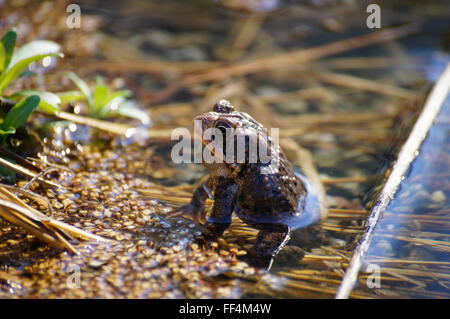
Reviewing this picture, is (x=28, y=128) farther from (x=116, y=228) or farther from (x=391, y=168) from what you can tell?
(x=391, y=168)

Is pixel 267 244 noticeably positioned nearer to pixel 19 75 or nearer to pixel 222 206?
pixel 222 206

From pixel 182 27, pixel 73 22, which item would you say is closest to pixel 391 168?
pixel 182 27

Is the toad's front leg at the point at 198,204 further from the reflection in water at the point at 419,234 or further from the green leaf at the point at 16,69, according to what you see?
the green leaf at the point at 16,69

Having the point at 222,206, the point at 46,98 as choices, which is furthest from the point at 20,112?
the point at 222,206

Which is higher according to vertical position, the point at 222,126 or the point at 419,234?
the point at 222,126

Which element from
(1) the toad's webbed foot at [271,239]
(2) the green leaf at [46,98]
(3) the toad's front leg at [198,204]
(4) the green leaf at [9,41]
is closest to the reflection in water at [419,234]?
(1) the toad's webbed foot at [271,239]

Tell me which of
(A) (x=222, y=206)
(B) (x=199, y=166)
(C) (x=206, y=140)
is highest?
(C) (x=206, y=140)

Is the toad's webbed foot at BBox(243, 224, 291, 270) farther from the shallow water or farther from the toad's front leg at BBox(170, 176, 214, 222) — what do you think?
the toad's front leg at BBox(170, 176, 214, 222)
